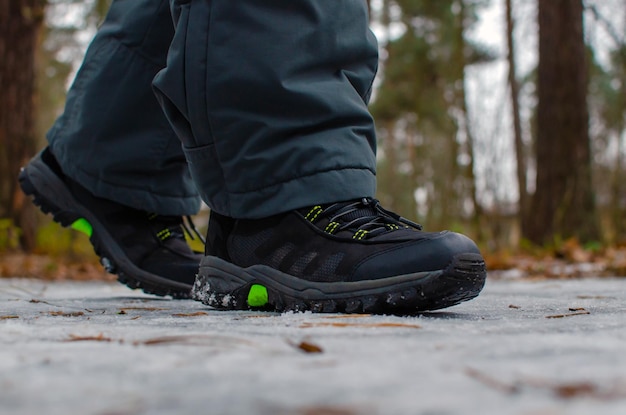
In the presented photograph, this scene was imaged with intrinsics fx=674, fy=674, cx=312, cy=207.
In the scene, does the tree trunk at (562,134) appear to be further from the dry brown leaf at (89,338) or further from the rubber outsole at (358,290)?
the dry brown leaf at (89,338)

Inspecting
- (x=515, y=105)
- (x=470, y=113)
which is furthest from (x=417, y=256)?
(x=470, y=113)

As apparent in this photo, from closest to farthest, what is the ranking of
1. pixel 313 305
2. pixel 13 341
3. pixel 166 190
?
pixel 13 341
pixel 313 305
pixel 166 190

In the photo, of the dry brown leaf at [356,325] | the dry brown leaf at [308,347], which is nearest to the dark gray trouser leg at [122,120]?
the dry brown leaf at [356,325]

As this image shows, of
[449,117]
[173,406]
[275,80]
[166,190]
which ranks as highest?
[449,117]

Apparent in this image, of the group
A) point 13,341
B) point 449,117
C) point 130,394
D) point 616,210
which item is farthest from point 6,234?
point 449,117

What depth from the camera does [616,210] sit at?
678 cm

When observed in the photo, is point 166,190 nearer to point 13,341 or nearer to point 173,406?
point 13,341

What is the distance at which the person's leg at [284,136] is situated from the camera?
4.33 ft

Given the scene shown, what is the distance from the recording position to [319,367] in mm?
642

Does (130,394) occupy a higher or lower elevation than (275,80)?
lower

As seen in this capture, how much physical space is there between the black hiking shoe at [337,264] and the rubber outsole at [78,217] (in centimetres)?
46

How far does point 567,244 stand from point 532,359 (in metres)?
4.40

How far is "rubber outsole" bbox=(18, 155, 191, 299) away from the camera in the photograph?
190 cm

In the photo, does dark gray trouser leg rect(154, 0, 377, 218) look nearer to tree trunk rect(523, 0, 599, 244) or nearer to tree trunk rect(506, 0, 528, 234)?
tree trunk rect(523, 0, 599, 244)
